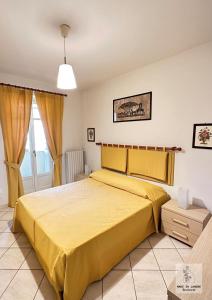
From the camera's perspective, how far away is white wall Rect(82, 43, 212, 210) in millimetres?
2000

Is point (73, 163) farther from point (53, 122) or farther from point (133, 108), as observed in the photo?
point (133, 108)

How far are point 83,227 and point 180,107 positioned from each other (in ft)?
6.36

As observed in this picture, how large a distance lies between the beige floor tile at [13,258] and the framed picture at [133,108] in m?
2.45

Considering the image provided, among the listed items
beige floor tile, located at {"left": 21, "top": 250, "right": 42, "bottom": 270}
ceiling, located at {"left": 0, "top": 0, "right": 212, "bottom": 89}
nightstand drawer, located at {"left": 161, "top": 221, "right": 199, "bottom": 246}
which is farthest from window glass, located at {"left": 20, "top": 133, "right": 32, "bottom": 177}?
nightstand drawer, located at {"left": 161, "top": 221, "right": 199, "bottom": 246}

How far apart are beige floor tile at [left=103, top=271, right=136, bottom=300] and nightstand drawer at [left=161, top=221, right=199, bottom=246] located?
2.57ft

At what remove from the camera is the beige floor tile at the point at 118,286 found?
54.4 inches

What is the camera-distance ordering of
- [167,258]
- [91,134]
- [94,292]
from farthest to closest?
1. [91,134]
2. [167,258]
3. [94,292]

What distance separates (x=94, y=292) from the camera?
142cm

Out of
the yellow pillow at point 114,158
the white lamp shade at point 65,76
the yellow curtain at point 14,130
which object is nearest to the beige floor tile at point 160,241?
the yellow pillow at point 114,158

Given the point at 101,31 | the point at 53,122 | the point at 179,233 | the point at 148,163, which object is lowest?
the point at 179,233

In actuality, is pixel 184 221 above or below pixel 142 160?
below

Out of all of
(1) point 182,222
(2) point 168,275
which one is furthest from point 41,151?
(2) point 168,275

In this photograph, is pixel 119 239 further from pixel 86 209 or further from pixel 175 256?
pixel 175 256

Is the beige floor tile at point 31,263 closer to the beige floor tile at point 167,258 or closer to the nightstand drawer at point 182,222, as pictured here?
the beige floor tile at point 167,258
